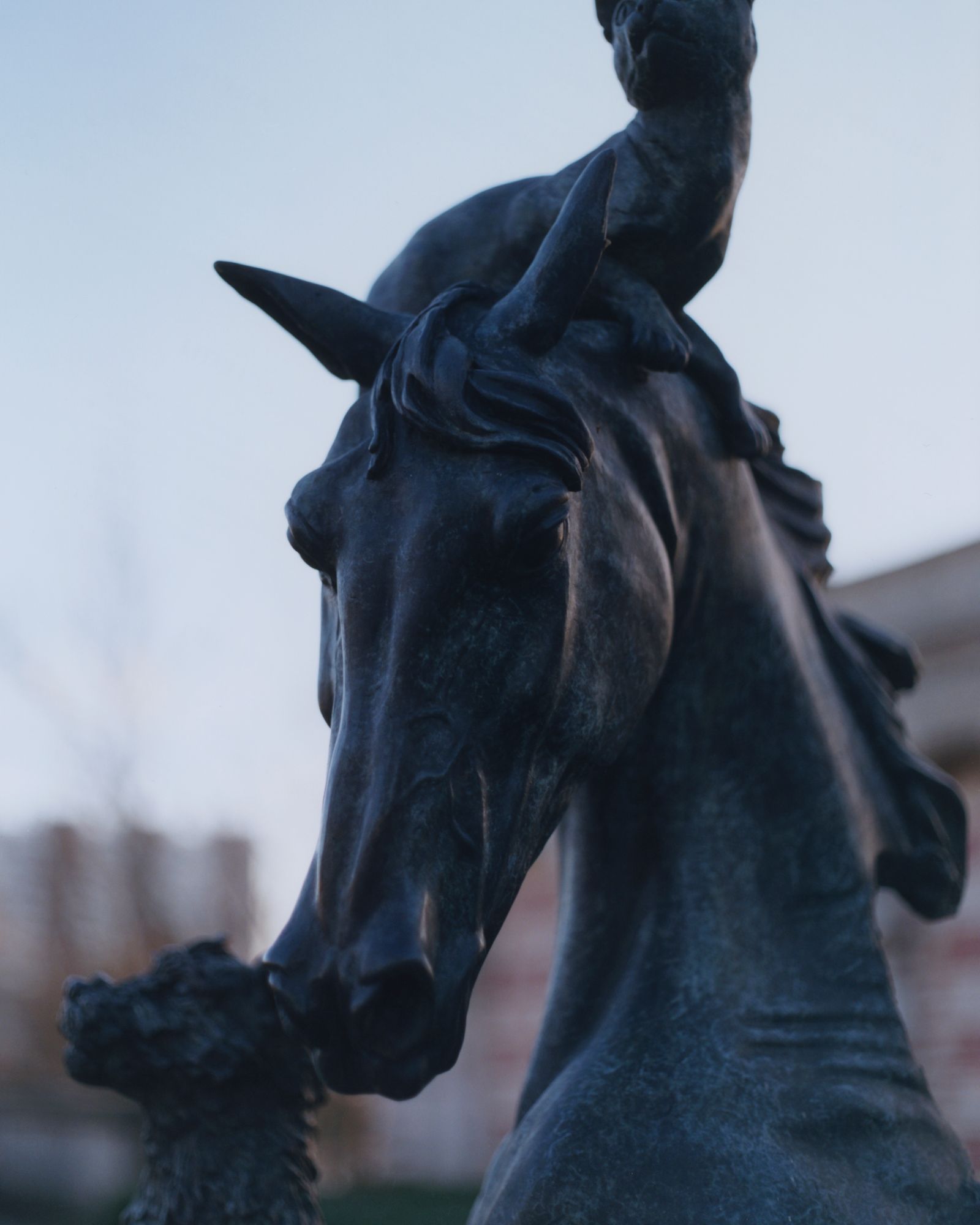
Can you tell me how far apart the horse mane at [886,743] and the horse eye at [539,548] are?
486mm

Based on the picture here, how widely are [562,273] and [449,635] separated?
30 centimetres

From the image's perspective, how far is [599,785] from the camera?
1288mm

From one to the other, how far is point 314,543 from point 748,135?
628 mm

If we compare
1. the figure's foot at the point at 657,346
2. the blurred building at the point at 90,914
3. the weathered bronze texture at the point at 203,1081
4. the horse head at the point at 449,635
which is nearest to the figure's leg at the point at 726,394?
the figure's foot at the point at 657,346

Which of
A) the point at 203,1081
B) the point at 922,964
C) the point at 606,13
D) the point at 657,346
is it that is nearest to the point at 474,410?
the point at 657,346

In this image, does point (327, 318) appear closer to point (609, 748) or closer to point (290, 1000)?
point (609, 748)

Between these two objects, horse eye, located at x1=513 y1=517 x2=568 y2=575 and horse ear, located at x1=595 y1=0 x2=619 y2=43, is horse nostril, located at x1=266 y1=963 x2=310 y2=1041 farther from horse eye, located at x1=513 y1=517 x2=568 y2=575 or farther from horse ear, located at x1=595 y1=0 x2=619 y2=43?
horse ear, located at x1=595 y1=0 x2=619 y2=43

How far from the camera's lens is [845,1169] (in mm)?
1072

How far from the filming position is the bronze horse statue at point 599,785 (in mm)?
915

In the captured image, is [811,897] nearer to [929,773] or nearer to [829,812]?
[829,812]

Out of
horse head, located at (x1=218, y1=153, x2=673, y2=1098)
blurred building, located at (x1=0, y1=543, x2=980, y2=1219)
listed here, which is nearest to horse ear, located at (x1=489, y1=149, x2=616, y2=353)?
horse head, located at (x1=218, y1=153, x2=673, y2=1098)

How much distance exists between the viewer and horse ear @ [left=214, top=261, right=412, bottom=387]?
115 cm

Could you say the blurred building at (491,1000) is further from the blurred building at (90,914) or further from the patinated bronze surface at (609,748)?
the patinated bronze surface at (609,748)

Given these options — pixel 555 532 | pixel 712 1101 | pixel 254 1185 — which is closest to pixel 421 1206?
pixel 254 1185
